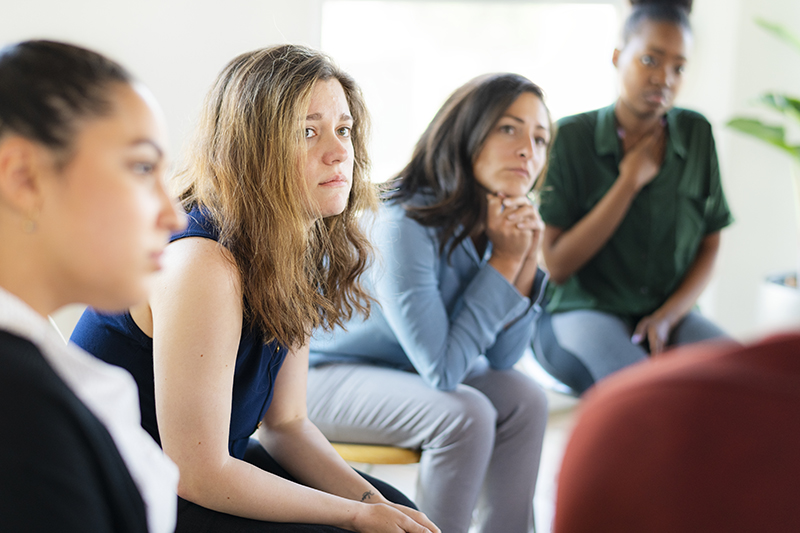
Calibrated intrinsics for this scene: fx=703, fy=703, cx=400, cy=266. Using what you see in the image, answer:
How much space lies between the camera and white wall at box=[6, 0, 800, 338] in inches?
69.4

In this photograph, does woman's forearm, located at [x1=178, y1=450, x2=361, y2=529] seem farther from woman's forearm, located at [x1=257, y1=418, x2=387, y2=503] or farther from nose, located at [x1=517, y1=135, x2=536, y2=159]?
nose, located at [x1=517, y1=135, x2=536, y2=159]

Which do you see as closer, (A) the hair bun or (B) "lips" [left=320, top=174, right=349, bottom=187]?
(B) "lips" [left=320, top=174, right=349, bottom=187]

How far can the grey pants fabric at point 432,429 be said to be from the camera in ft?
4.35

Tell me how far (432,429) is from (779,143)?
54.0 inches

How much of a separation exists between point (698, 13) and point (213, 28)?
1.71 metres

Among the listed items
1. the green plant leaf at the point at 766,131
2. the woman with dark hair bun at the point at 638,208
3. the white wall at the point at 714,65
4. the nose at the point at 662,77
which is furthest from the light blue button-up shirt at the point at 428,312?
the green plant leaf at the point at 766,131

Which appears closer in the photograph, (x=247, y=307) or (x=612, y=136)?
(x=247, y=307)

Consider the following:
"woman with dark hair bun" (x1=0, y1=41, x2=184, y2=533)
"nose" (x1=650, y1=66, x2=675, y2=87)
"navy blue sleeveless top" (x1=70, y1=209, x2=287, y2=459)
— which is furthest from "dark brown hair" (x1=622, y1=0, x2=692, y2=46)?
"woman with dark hair bun" (x1=0, y1=41, x2=184, y2=533)

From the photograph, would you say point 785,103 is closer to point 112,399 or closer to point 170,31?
point 170,31

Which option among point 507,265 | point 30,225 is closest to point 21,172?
point 30,225

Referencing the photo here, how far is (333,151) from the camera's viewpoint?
3.29 feet

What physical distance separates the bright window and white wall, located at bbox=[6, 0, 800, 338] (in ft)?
0.24

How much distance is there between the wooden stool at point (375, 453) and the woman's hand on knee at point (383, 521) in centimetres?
34

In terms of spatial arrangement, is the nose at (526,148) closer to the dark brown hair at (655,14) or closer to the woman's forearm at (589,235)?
the woman's forearm at (589,235)
